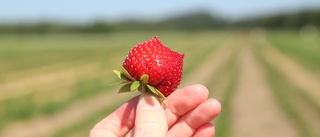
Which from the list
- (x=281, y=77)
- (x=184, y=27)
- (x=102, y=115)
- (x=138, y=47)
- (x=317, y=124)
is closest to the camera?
(x=138, y=47)

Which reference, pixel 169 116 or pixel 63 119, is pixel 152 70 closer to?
pixel 169 116

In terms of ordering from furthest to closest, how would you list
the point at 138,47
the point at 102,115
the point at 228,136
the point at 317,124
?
the point at 102,115
the point at 317,124
the point at 228,136
the point at 138,47

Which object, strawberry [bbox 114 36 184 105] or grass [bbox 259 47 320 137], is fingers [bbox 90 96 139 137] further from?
grass [bbox 259 47 320 137]

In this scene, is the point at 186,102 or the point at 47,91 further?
the point at 47,91

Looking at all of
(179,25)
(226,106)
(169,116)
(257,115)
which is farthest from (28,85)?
(179,25)

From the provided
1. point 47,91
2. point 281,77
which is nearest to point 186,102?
point 47,91

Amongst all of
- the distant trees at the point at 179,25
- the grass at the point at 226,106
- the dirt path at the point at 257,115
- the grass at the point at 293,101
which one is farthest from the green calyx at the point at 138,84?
the distant trees at the point at 179,25

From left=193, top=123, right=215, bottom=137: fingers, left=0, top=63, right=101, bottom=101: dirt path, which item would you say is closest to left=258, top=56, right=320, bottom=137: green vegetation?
left=193, top=123, right=215, bottom=137: fingers

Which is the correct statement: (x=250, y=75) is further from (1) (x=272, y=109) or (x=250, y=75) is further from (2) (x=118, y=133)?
(2) (x=118, y=133)

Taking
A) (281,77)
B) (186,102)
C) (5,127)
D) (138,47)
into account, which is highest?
(138,47)
